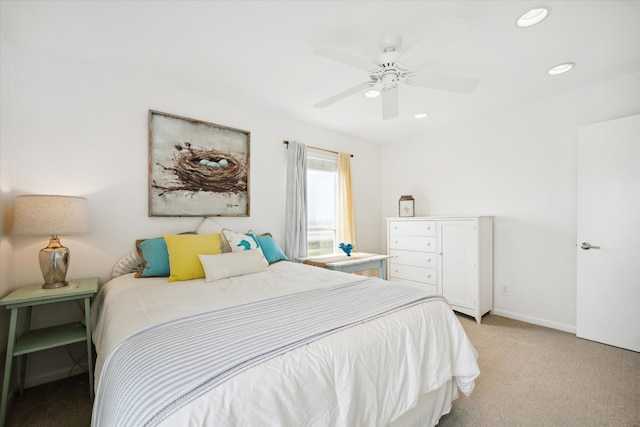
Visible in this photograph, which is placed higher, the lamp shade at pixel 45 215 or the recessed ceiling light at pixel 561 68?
the recessed ceiling light at pixel 561 68

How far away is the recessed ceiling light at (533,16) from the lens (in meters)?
1.73

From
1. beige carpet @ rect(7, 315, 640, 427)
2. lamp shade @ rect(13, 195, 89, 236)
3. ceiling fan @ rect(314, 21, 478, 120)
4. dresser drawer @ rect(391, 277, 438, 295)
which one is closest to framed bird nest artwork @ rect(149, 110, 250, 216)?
lamp shade @ rect(13, 195, 89, 236)

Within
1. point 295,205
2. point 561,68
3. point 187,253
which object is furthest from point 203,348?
point 561,68

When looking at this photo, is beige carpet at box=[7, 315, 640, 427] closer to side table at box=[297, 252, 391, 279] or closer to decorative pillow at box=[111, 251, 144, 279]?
decorative pillow at box=[111, 251, 144, 279]

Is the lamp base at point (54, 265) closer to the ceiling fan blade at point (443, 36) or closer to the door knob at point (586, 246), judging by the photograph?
the ceiling fan blade at point (443, 36)

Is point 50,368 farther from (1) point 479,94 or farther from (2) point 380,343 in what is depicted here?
(1) point 479,94

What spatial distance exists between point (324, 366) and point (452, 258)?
9.36 ft

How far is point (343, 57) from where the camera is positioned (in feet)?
5.57

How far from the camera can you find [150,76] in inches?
101

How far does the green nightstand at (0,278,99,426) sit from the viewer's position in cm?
165

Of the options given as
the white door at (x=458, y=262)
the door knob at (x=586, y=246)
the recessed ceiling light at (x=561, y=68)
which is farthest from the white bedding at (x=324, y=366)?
the recessed ceiling light at (x=561, y=68)

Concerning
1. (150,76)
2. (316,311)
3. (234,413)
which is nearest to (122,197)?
(150,76)

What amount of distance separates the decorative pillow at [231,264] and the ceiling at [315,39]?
1.60 metres

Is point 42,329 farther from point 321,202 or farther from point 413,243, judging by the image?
point 413,243
